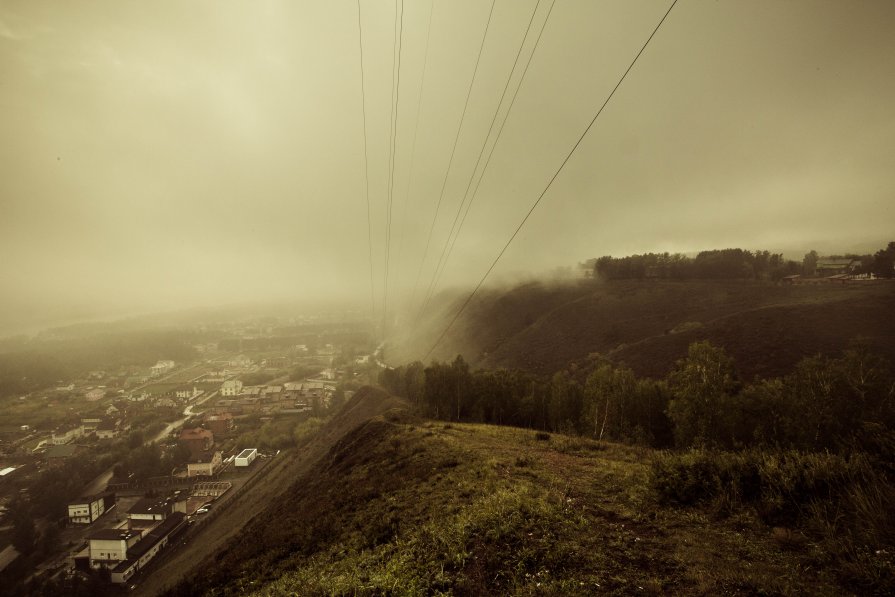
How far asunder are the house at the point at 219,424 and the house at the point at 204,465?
41.7 feet

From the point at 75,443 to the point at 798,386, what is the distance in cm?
11745

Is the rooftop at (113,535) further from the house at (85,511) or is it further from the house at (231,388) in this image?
the house at (231,388)

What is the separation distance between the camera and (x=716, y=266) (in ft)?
387

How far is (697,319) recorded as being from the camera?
81.6 meters

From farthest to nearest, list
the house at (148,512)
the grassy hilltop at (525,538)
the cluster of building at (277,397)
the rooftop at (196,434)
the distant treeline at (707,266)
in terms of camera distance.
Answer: the distant treeline at (707,266) → the cluster of building at (277,397) → the rooftop at (196,434) → the house at (148,512) → the grassy hilltop at (525,538)

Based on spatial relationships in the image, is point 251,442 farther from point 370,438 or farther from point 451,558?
point 451,558

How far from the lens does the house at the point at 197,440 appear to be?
6631 cm

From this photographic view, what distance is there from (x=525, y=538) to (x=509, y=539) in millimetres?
483

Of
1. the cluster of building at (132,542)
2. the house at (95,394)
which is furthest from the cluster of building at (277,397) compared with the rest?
the cluster of building at (132,542)

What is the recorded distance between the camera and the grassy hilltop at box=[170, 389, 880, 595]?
7.49 meters

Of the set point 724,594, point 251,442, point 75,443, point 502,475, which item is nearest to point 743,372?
point 502,475

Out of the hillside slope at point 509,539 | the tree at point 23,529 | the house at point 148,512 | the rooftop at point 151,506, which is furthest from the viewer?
the rooftop at point 151,506

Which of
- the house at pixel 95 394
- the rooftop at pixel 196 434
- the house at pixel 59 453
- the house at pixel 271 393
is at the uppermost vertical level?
the rooftop at pixel 196 434

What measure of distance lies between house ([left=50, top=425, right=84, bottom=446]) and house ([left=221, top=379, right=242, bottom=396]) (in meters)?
34.1
